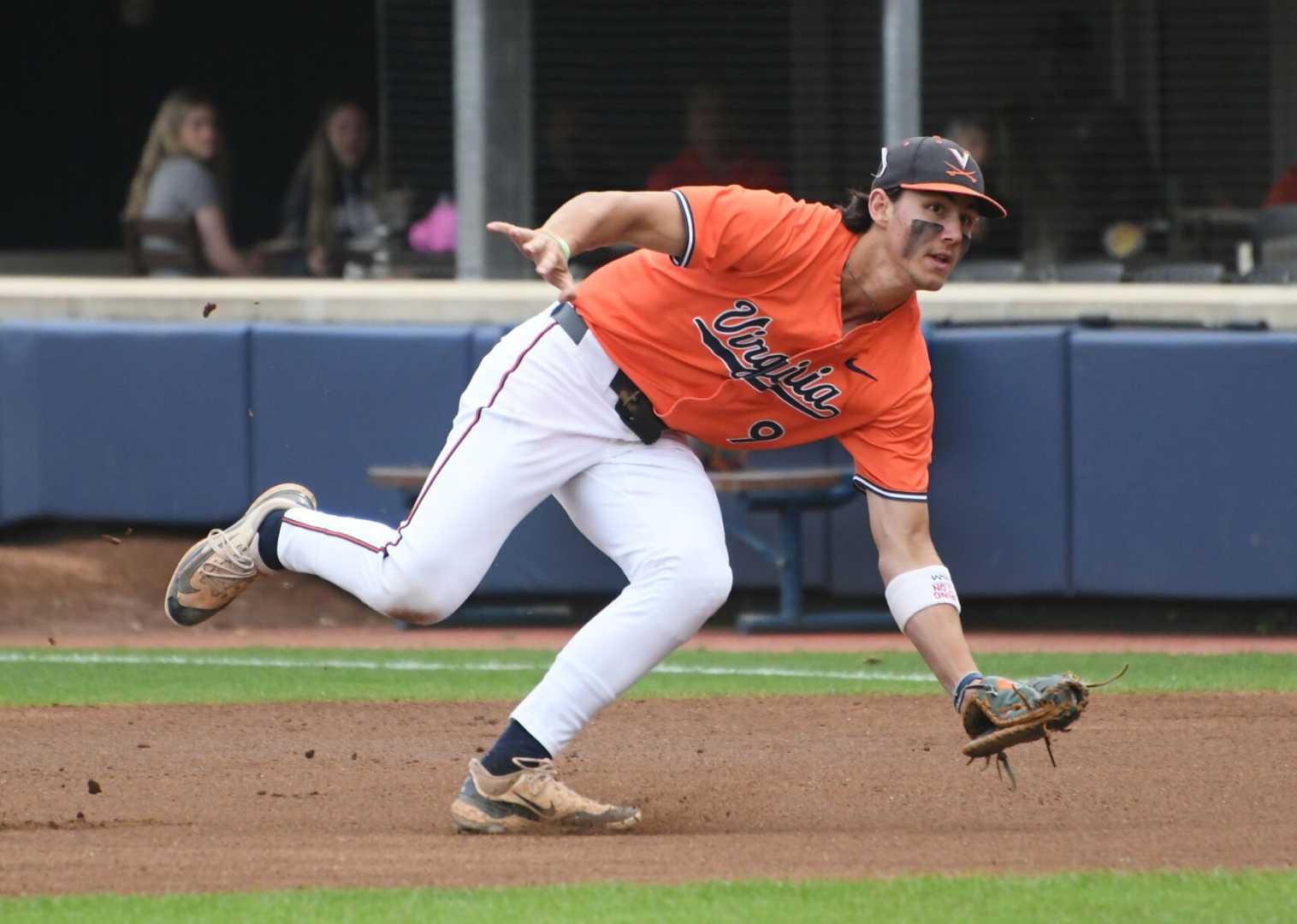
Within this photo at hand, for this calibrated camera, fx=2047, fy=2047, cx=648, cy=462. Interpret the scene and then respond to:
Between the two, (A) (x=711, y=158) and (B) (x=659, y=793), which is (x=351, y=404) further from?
(B) (x=659, y=793)

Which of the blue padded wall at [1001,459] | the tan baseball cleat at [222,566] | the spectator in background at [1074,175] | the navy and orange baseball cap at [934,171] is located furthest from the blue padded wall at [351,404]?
the navy and orange baseball cap at [934,171]

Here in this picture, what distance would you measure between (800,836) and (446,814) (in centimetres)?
89

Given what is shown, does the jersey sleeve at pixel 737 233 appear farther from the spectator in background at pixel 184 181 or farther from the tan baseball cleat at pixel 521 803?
the spectator in background at pixel 184 181

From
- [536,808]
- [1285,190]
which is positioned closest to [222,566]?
[536,808]

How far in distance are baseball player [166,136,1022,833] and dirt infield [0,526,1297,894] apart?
34cm

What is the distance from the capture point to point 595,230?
4.16 m

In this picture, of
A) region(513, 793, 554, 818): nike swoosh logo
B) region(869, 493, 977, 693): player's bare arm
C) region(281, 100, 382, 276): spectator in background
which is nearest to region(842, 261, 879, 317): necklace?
region(869, 493, 977, 693): player's bare arm

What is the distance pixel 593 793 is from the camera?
5086 mm

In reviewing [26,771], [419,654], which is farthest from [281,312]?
[26,771]

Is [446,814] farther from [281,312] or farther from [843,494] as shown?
[281,312]

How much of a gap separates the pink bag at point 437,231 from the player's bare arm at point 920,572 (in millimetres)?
6609

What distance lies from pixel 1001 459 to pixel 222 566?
14.6ft

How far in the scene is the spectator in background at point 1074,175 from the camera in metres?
10.2

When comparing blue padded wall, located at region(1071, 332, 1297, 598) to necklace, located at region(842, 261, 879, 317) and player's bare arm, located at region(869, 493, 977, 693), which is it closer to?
player's bare arm, located at region(869, 493, 977, 693)
